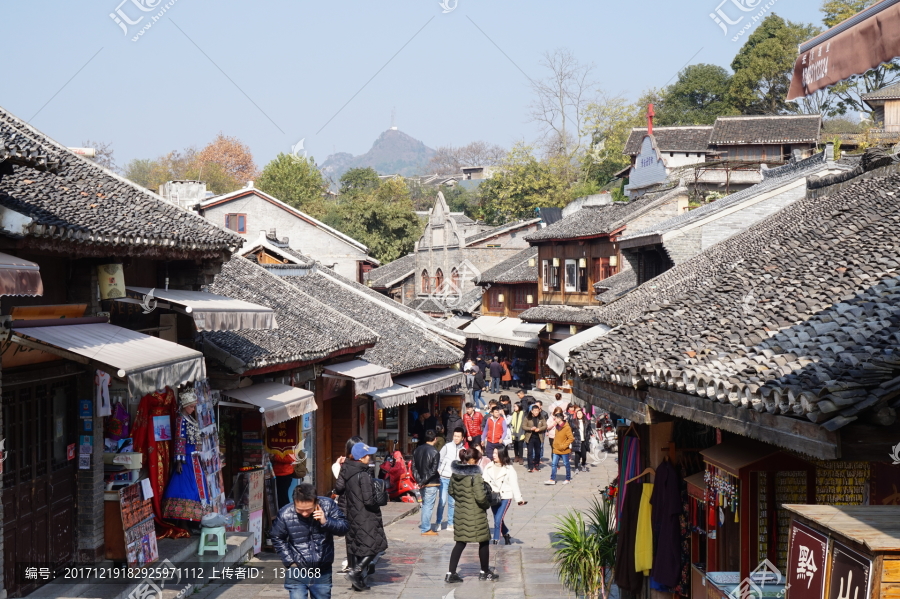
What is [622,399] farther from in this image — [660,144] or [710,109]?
[710,109]

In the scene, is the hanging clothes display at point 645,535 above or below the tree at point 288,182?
below

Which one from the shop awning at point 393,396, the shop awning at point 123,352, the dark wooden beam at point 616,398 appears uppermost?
the shop awning at point 123,352

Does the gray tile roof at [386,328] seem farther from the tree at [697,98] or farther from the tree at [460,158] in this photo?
the tree at [460,158]

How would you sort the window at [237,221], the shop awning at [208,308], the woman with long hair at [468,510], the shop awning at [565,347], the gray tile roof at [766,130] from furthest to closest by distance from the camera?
the gray tile roof at [766,130]
the window at [237,221]
the shop awning at [565,347]
the woman with long hair at [468,510]
the shop awning at [208,308]

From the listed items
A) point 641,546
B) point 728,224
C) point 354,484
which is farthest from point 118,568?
point 728,224

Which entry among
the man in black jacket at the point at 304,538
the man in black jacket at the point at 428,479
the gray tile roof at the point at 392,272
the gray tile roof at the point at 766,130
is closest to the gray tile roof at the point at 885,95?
the gray tile roof at the point at 766,130

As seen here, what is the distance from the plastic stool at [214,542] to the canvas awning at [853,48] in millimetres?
8365

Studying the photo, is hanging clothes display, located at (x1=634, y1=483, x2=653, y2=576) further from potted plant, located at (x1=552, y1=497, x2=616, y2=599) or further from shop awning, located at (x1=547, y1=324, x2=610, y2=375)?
shop awning, located at (x1=547, y1=324, x2=610, y2=375)

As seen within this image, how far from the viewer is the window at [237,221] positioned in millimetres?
42281

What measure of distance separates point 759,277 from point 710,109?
51235 mm

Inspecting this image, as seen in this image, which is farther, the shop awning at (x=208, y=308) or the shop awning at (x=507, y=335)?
the shop awning at (x=507, y=335)

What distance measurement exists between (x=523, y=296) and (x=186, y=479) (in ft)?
108

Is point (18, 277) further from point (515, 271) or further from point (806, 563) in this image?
point (515, 271)

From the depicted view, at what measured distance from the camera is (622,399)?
9125 mm
